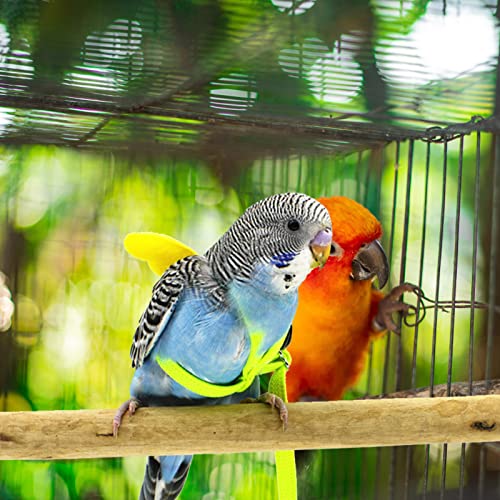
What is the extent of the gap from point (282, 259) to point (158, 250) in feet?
0.65

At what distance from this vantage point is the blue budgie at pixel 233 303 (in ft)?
1.89

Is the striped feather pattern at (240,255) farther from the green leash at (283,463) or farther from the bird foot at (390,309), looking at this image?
the bird foot at (390,309)

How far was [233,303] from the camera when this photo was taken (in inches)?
23.8

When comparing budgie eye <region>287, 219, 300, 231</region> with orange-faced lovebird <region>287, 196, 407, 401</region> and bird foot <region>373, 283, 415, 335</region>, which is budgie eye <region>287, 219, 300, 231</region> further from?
bird foot <region>373, 283, 415, 335</region>

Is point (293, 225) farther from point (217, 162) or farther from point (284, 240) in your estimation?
point (217, 162)

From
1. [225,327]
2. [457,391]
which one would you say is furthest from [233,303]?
[457,391]

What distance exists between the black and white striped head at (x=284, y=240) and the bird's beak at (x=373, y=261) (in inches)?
19.1

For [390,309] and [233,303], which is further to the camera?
Answer: [390,309]

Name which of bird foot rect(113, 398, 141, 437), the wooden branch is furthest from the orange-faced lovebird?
bird foot rect(113, 398, 141, 437)

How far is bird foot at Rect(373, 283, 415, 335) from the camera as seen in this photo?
1.13 metres

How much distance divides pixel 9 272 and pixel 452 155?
3.43 ft

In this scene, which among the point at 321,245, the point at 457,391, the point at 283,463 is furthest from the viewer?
the point at 457,391

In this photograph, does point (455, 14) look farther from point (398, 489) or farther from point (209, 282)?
point (398, 489)

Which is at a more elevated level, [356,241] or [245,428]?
[356,241]
